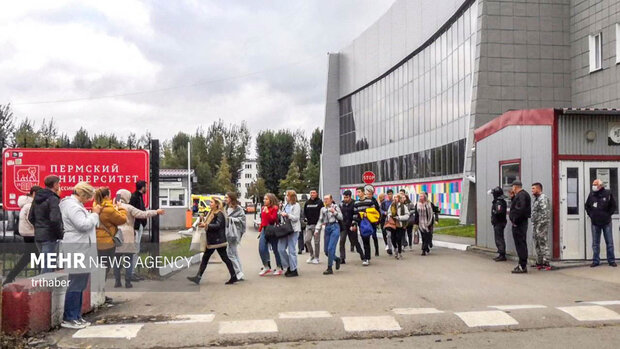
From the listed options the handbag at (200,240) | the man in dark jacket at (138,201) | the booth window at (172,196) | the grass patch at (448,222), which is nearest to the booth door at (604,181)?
the handbag at (200,240)

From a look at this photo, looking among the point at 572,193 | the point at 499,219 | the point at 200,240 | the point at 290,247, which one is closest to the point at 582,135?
the point at 572,193

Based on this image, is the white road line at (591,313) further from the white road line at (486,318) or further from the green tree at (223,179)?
the green tree at (223,179)

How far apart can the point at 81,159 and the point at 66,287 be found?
5273 mm

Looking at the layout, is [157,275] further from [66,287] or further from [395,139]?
[395,139]

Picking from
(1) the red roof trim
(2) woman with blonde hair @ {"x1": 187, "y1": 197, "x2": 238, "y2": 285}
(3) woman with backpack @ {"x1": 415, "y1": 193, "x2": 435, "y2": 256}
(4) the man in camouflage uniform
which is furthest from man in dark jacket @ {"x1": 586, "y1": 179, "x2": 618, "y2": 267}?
(2) woman with blonde hair @ {"x1": 187, "y1": 197, "x2": 238, "y2": 285}

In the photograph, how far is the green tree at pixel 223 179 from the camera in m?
82.8

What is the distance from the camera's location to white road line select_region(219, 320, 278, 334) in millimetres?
7605

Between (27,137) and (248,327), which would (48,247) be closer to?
(248,327)

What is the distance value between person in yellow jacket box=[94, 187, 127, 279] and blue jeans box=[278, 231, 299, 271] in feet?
12.1

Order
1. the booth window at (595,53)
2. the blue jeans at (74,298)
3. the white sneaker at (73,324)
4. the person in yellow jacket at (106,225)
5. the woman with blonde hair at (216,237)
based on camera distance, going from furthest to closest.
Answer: the booth window at (595,53)
the woman with blonde hair at (216,237)
the person in yellow jacket at (106,225)
the blue jeans at (74,298)
the white sneaker at (73,324)

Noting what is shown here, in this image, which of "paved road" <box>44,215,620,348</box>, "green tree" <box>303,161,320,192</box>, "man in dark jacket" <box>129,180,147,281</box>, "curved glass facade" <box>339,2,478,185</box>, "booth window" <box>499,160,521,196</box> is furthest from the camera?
"green tree" <box>303,161,320,192</box>

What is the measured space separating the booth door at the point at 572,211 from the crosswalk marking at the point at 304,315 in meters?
6.97

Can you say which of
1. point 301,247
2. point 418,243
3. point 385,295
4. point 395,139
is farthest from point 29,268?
point 395,139

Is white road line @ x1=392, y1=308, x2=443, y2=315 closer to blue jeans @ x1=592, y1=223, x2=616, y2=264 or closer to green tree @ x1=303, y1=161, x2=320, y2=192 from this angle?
blue jeans @ x1=592, y1=223, x2=616, y2=264
